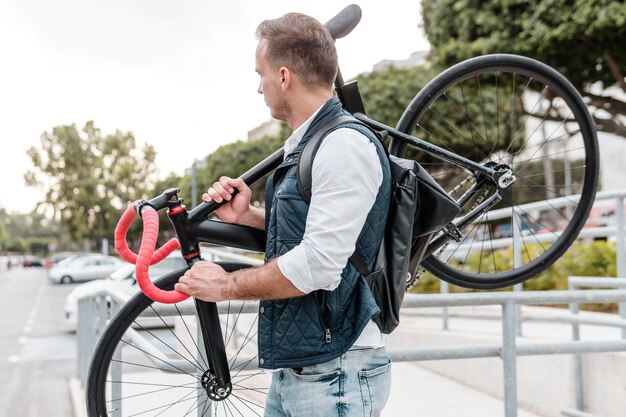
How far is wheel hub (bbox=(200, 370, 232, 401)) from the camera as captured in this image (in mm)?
2197

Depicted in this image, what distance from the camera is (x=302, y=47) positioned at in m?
1.85

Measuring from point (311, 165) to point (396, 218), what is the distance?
0.91 feet

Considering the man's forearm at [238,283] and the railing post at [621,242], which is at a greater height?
the railing post at [621,242]

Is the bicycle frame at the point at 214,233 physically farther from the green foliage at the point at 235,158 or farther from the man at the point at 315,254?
the green foliage at the point at 235,158

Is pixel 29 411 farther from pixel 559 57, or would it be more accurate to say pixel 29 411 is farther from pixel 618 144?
pixel 618 144

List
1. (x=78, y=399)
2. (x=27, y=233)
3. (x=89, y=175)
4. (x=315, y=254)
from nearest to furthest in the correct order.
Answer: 1. (x=315, y=254)
2. (x=78, y=399)
3. (x=89, y=175)
4. (x=27, y=233)

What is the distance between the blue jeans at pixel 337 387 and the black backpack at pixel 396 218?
113mm

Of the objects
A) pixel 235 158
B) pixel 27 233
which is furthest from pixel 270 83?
pixel 27 233

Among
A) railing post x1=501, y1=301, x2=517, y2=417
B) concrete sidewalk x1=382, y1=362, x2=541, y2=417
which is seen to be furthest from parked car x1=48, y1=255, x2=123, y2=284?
railing post x1=501, y1=301, x2=517, y2=417

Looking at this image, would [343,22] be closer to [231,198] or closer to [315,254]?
[231,198]

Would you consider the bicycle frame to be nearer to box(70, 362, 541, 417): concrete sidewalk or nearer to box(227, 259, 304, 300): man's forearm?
box(227, 259, 304, 300): man's forearm

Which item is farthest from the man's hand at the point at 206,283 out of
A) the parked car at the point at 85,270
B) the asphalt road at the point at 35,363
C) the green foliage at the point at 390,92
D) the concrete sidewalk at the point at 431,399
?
the parked car at the point at 85,270

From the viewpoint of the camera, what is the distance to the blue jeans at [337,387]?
1.88m

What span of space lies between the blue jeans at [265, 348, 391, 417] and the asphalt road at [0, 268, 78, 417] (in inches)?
244
